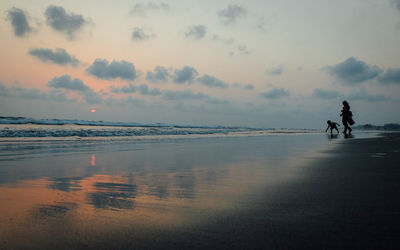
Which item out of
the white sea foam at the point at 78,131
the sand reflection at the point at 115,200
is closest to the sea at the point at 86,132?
Result: the white sea foam at the point at 78,131

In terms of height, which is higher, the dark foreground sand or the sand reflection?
the dark foreground sand

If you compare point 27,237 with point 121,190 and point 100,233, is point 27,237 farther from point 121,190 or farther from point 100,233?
point 121,190

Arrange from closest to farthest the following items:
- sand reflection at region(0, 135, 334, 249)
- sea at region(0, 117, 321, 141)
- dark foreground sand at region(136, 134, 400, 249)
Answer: dark foreground sand at region(136, 134, 400, 249) → sand reflection at region(0, 135, 334, 249) → sea at region(0, 117, 321, 141)

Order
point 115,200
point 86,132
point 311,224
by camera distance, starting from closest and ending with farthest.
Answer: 1. point 311,224
2. point 115,200
3. point 86,132

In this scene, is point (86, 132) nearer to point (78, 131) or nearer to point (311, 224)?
point (78, 131)

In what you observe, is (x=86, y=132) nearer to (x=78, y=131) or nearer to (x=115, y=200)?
(x=78, y=131)

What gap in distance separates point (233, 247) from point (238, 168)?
361 centimetres

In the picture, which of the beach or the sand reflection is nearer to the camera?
the beach

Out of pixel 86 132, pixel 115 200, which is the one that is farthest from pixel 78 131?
pixel 115 200

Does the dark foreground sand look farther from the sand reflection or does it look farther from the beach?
the sand reflection

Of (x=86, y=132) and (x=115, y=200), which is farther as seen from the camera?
(x=86, y=132)

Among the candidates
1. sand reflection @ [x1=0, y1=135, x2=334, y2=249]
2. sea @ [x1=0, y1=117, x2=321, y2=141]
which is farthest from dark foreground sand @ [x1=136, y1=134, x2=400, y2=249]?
sea @ [x1=0, y1=117, x2=321, y2=141]

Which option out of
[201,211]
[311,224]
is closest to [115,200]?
[201,211]

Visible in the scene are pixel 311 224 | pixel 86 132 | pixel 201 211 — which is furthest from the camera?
pixel 86 132
